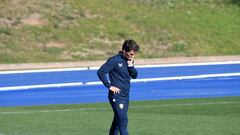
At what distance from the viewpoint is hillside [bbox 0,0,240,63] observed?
3812 cm

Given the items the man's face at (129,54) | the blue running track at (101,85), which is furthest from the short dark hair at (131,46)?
the blue running track at (101,85)

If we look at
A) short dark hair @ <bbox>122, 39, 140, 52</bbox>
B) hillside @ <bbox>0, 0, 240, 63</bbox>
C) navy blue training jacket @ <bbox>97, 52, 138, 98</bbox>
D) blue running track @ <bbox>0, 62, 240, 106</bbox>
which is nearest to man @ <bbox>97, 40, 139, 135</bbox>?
navy blue training jacket @ <bbox>97, 52, 138, 98</bbox>

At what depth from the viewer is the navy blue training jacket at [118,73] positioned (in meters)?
11.3

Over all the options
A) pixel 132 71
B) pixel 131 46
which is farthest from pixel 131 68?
pixel 131 46

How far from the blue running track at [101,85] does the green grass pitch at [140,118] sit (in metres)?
2.03

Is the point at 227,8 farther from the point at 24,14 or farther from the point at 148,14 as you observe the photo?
the point at 24,14

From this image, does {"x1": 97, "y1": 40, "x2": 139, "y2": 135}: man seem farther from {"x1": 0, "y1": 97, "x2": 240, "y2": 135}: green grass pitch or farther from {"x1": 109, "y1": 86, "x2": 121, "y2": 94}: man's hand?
{"x1": 0, "y1": 97, "x2": 240, "y2": 135}: green grass pitch

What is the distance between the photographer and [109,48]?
3894cm

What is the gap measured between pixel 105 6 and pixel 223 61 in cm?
997

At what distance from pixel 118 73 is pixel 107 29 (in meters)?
29.6

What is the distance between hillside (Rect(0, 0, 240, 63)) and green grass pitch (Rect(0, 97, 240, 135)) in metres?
15.8

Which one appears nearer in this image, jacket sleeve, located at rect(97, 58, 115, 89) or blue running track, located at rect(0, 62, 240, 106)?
jacket sleeve, located at rect(97, 58, 115, 89)

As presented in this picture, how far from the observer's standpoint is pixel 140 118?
1733 centimetres

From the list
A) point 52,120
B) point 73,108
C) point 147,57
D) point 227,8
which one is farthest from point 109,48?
point 52,120
